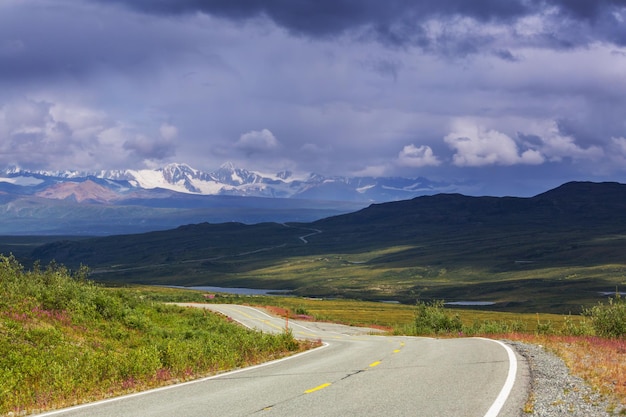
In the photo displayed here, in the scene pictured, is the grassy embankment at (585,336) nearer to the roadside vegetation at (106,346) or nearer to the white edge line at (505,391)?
the roadside vegetation at (106,346)

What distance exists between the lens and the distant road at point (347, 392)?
13219mm

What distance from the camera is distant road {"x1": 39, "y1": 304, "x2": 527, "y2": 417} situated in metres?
13.2

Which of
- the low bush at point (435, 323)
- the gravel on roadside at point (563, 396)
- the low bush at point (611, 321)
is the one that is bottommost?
the low bush at point (435, 323)

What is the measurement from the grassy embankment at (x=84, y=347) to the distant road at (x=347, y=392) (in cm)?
160

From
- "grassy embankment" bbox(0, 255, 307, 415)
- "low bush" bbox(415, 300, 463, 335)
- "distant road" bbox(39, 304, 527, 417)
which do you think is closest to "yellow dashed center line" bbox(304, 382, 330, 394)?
"distant road" bbox(39, 304, 527, 417)

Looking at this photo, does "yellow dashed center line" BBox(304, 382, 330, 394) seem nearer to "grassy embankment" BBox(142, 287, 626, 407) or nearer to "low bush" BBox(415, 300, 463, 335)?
"grassy embankment" BBox(142, 287, 626, 407)

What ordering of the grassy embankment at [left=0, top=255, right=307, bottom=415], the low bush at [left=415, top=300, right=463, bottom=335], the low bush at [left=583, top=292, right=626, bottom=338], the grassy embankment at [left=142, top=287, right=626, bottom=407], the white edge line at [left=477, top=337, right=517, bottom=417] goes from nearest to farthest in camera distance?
the white edge line at [left=477, top=337, right=517, bottom=417] < the grassy embankment at [left=0, top=255, right=307, bottom=415] < the grassy embankment at [left=142, top=287, right=626, bottom=407] < the low bush at [left=583, top=292, right=626, bottom=338] < the low bush at [left=415, top=300, right=463, bottom=335]

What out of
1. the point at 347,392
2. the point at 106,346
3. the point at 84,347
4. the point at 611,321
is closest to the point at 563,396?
the point at 347,392

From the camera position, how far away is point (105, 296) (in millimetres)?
34906

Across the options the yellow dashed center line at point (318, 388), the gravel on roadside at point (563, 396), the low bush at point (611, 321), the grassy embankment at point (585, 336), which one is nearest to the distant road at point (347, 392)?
the yellow dashed center line at point (318, 388)

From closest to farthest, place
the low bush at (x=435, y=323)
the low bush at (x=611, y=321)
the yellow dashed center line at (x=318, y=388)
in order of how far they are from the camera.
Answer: the yellow dashed center line at (x=318, y=388), the low bush at (x=611, y=321), the low bush at (x=435, y=323)

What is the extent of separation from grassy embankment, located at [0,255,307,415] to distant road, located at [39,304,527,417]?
1.60 meters

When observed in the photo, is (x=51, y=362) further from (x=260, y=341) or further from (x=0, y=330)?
(x=260, y=341)

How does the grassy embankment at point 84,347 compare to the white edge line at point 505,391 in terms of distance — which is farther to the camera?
the grassy embankment at point 84,347
